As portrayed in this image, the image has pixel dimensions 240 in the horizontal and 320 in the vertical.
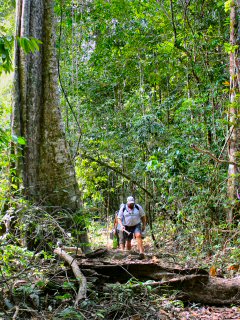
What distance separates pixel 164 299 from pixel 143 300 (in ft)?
0.90

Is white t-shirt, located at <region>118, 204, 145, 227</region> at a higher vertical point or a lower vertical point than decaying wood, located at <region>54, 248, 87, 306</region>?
lower

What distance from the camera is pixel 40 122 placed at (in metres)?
6.21

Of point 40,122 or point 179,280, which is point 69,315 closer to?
point 179,280

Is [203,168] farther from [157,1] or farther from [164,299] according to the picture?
[157,1]

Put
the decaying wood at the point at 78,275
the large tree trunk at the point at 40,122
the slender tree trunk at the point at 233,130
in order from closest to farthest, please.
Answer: the decaying wood at the point at 78,275 → the large tree trunk at the point at 40,122 → the slender tree trunk at the point at 233,130

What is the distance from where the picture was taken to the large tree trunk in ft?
19.2

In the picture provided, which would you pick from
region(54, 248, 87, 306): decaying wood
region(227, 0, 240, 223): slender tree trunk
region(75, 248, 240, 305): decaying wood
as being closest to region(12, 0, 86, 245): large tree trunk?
region(54, 248, 87, 306): decaying wood

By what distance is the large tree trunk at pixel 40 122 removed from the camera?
19.2ft

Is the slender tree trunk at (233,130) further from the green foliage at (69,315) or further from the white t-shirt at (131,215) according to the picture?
the green foliage at (69,315)

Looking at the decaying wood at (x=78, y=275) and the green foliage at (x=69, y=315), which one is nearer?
the green foliage at (x=69, y=315)

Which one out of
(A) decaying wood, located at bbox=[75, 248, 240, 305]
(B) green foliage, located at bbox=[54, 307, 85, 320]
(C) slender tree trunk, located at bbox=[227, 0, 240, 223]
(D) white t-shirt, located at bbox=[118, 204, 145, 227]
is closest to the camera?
(B) green foliage, located at bbox=[54, 307, 85, 320]

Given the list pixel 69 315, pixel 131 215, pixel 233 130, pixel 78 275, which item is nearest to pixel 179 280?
pixel 78 275

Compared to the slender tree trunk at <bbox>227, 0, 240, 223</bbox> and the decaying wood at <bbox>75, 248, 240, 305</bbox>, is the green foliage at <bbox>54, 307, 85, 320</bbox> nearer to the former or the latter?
the decaying wood at <bbox>75, 248, 240, 305</bbox>

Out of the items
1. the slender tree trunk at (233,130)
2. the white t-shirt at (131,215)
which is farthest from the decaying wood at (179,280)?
the white t-shirt at (131,215)
